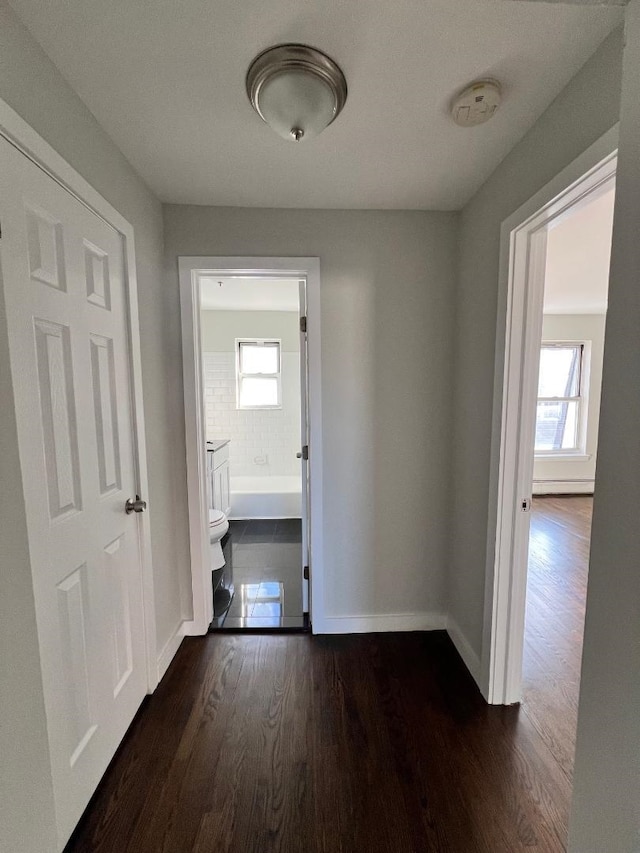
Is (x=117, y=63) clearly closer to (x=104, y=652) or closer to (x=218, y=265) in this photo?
(x=218, y=265)

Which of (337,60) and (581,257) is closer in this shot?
(337,60)

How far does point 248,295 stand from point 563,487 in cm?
489

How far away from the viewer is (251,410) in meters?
4.24

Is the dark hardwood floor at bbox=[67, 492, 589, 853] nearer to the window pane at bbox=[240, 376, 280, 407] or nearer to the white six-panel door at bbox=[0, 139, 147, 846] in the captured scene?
the white six-panel door at bbox=[0, 139, 147, 846]


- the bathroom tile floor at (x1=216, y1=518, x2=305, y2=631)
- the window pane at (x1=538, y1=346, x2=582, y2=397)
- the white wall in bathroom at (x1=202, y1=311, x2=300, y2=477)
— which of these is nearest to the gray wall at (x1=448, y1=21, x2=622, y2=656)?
the bathroom tile floor at (x1=216, y1=518, x2=305, y2=631)

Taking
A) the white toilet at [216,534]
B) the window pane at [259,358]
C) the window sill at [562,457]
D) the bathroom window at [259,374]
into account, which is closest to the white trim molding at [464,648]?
the white toilet at [216,534]

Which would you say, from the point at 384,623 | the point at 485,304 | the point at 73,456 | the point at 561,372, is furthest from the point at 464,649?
the point at 561,372

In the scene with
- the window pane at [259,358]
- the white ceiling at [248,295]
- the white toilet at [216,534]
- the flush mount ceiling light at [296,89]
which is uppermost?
the white ceiling at [248,295]

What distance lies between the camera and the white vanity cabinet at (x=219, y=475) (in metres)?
3.21

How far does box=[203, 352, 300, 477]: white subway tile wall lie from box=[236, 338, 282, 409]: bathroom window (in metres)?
0.08

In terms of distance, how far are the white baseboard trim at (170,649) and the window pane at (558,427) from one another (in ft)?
16.5

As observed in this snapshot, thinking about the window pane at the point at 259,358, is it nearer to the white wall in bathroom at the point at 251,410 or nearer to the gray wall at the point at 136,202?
the white wall in bathroom at the point at 251,410

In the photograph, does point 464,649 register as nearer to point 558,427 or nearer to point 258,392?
point 258,392

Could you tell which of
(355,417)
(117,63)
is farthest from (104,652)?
(117,63)
